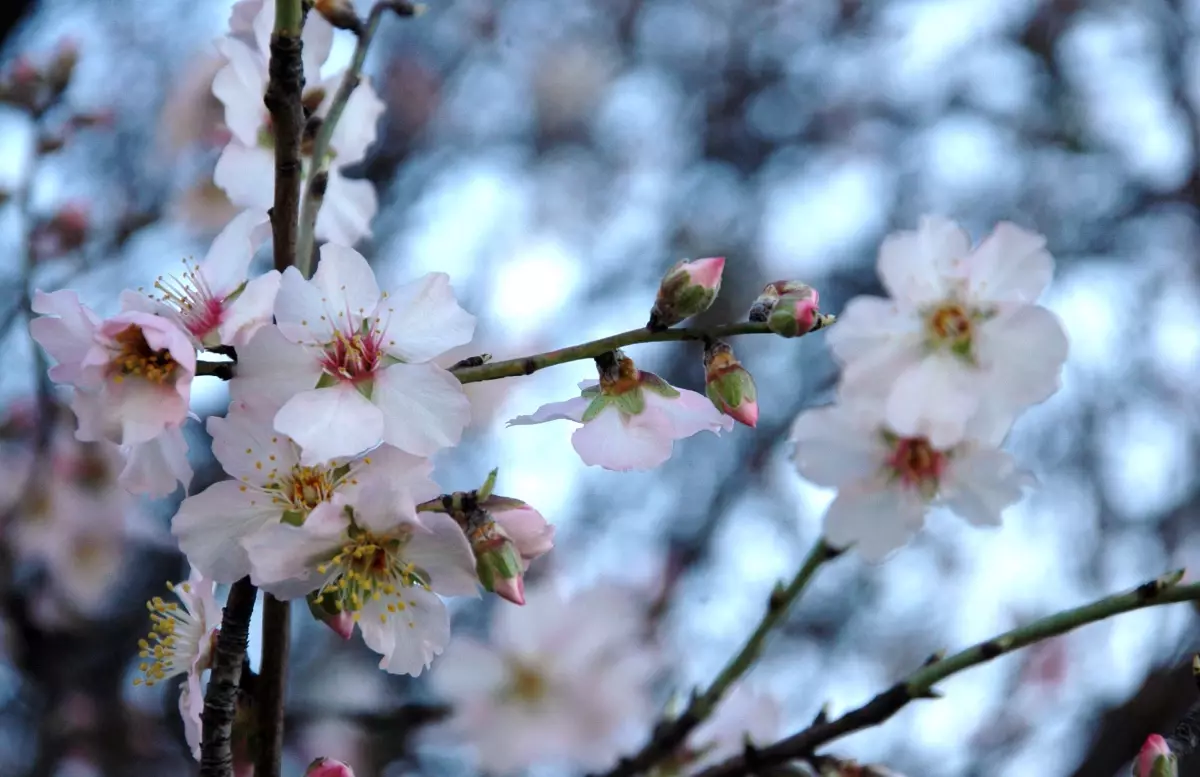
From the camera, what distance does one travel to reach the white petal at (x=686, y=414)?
3.41 ft

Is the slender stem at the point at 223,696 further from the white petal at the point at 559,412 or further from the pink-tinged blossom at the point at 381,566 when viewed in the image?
the white petal at the point at 559,412

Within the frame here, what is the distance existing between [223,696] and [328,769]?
181 mm

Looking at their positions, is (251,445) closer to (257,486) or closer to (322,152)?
(257,486)

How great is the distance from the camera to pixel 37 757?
2674 mm

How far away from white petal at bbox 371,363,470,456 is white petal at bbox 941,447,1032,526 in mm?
433

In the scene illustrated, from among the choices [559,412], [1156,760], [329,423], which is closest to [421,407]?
[329,423]

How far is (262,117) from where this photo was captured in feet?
4.07

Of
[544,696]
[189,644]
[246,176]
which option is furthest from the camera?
[544,696]

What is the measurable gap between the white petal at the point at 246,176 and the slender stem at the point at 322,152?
0.23 feet

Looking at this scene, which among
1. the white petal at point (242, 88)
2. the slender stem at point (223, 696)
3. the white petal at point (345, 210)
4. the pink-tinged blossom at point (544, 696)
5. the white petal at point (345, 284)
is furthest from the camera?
the pink-tinged blossom at point (544, 696)

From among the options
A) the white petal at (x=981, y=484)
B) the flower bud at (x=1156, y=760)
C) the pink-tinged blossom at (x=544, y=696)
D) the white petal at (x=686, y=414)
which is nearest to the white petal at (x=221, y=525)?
the white petal at (x=686, y=414)

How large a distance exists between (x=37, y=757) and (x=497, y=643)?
1501 millimetres

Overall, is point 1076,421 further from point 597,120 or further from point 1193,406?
point 597,120

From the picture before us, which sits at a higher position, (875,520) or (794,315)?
(794,315)
